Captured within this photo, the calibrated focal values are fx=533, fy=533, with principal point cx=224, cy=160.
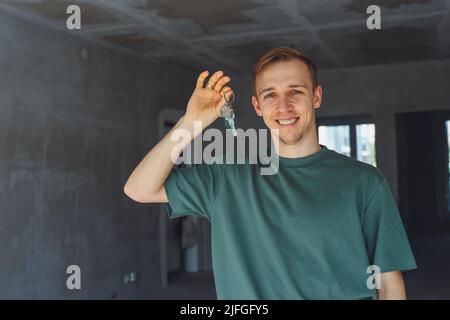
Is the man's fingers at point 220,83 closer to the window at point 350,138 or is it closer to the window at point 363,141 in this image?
the window at point 350,138

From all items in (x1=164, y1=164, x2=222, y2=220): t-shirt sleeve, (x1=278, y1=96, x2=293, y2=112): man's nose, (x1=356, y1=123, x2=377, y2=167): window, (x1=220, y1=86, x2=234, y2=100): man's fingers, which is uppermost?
(x1=356, y1=123, x2=377, y2=167): window

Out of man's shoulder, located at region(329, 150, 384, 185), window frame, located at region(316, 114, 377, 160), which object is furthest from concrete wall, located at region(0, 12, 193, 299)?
man's shoulder, located at region(329, 150, 384, 185)

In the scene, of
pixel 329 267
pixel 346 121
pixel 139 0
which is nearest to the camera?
pixel 329 267

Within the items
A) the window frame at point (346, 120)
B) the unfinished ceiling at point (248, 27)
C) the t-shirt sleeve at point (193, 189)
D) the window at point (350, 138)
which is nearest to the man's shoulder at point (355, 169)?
the t-shirt sleeve at point (193, 189)

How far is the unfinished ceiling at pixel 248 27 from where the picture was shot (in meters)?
3.88

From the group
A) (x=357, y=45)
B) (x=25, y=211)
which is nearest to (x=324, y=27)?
(x=357, y=45)

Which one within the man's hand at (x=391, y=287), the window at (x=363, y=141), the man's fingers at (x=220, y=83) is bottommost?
the man's hand at (x=391, y=287)

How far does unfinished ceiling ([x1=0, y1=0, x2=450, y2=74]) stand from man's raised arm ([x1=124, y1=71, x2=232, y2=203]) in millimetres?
2735

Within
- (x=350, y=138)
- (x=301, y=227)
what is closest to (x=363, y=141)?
(x=350, y=138)

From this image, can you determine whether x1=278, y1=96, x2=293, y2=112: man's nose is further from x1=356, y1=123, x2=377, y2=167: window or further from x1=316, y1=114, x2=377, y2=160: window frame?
x1=356, y1=123, x2=377, y2=167: window

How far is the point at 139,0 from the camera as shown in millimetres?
3682

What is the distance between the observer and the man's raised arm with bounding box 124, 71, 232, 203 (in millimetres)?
1186

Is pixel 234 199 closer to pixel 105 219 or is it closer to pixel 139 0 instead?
pixel 139 0

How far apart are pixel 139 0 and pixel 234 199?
285 cm
